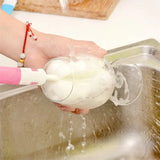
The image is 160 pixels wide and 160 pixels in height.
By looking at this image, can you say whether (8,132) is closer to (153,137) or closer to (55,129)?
(55,129)

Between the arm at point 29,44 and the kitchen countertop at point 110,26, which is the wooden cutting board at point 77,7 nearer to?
the kitchen countertop at point 110,26

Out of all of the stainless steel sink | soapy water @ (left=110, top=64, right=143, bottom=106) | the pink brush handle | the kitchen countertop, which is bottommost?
the stainless steel sink

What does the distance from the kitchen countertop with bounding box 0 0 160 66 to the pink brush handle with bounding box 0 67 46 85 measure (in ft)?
1.31

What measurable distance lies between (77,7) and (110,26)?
0.12m

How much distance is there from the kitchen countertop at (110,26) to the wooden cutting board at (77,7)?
2 cm

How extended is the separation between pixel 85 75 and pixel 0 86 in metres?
0.30

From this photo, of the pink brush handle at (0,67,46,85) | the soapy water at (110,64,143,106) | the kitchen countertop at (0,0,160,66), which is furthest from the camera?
the kitchen countertop at (0,0,160,66)

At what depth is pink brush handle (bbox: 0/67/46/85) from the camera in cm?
38

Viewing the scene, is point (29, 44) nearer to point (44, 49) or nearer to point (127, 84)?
point (44, 49)

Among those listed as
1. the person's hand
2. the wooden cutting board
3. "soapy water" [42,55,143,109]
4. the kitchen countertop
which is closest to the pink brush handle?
"soapy water" [42,55,143,109]

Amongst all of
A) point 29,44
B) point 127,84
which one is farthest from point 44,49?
point 127,84

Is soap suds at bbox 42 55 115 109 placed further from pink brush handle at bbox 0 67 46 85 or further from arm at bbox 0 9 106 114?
arm at bbox 0 9 106 114

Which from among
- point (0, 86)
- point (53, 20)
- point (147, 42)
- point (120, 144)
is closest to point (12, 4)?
point (53, 20)

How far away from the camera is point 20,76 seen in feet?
1.29
